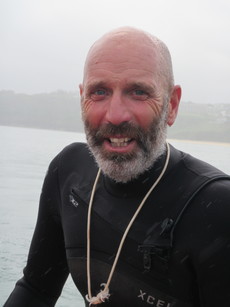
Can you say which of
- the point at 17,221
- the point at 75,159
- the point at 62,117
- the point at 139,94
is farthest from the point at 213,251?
the point at 62,117

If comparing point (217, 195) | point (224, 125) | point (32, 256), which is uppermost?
point (217, 195)

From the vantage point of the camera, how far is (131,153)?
4.59ft

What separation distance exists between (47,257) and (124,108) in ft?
2.81

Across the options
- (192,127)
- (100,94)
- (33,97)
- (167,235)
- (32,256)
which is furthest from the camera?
(33,97)

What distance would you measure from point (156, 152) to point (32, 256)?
0.79m

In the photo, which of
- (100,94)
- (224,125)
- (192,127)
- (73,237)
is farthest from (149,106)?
(224,125)

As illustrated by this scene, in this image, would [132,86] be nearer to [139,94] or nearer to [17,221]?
[139,94]

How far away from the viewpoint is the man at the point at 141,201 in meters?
1.31

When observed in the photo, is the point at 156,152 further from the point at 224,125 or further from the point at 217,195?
the point at 224,125

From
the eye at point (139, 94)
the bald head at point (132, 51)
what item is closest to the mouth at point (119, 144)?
the eye at point (139, 94)

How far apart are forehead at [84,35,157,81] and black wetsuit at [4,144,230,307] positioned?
1.22ft

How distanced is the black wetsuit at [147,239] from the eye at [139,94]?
0.29m

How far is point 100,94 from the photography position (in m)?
1.44

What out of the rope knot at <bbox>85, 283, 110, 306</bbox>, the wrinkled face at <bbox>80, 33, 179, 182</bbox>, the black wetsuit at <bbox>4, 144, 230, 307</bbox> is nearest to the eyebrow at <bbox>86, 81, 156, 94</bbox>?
the wrinkled face at <bbox>80, 33, 179, 182</bbox>
